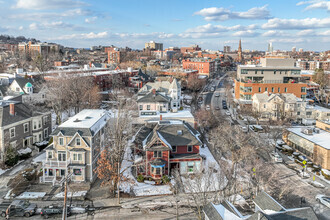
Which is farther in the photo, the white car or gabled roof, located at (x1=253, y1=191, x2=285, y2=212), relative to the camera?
the white car

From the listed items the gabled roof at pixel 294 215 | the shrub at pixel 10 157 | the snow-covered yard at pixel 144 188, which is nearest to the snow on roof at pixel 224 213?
the gabled roof at pixel 294 215

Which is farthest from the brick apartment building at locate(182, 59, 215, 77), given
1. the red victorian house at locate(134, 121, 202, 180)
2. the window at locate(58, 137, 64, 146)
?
the window at locate(58, 137, 64, 146)

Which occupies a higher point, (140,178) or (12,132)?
(12,132)

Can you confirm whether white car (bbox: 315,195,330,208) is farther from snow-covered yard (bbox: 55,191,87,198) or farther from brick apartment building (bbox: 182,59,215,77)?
brick apartment building (bbox: 182,59,215,77)

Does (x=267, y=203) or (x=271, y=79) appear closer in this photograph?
(x=267, y=203)

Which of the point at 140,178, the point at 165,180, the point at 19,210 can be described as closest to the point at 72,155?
the point at 19,210

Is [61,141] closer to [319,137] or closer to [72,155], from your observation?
[72,155]

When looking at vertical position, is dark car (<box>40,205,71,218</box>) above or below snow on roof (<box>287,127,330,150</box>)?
A: below
